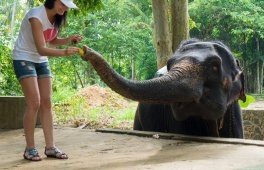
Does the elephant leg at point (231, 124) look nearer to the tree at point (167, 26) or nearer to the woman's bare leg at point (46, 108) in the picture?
the tree at point (167, 26)

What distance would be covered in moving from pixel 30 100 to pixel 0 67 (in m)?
7.05

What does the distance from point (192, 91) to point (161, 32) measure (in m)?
3.36

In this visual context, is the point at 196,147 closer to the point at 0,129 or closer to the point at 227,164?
the point at 227,164

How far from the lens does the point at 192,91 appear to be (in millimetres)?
4922

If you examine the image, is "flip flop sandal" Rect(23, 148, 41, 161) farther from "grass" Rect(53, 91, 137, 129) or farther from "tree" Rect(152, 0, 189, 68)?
"grass" Rect(53, 91, 137, 129)

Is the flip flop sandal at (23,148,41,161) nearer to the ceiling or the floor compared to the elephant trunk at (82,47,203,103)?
nearer to the floor

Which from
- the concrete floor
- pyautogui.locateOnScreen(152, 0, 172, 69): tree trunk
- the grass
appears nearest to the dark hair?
the concrete floor

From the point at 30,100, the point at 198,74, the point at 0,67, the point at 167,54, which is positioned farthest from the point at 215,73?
the point at 0,67

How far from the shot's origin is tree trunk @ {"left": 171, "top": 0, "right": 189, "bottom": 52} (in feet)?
26.9

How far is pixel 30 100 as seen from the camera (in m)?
4.32

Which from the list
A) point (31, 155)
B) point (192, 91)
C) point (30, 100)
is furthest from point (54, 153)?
point (192, 91)

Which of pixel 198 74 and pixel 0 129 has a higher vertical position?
pixel 198 74

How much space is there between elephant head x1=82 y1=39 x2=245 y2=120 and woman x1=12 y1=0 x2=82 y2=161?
2.77ft

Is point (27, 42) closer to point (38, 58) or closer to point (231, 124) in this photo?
point (38, 58)
